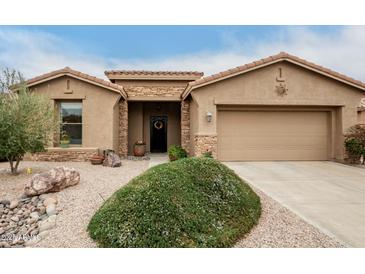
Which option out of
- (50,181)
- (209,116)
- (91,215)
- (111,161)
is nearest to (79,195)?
(50,181)

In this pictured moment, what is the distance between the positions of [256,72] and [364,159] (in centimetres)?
653

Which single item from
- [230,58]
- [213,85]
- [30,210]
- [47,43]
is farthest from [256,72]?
[47,43]

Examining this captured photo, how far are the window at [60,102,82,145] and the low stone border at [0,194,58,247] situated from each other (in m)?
5.71

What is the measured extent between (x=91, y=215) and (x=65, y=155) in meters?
7.18

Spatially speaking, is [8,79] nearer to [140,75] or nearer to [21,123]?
[21,123]

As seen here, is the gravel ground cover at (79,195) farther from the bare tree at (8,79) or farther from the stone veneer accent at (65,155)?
the bare tree at (8,79)

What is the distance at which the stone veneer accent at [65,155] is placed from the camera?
1077cm

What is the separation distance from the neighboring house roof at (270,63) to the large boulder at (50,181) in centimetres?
636

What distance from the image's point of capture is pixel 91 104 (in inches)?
439

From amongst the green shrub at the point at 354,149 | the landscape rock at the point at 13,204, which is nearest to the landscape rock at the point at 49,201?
the landscape rock at the point at 13,204

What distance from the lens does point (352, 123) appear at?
1093cm

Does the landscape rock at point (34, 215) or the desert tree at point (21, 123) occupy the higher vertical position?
the desert tree at point (21, 123)

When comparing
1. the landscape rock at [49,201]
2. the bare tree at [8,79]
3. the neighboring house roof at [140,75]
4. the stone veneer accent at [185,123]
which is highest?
the neighboring house roof at [140,75]

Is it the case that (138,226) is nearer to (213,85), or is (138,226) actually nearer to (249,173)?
(249,173)
